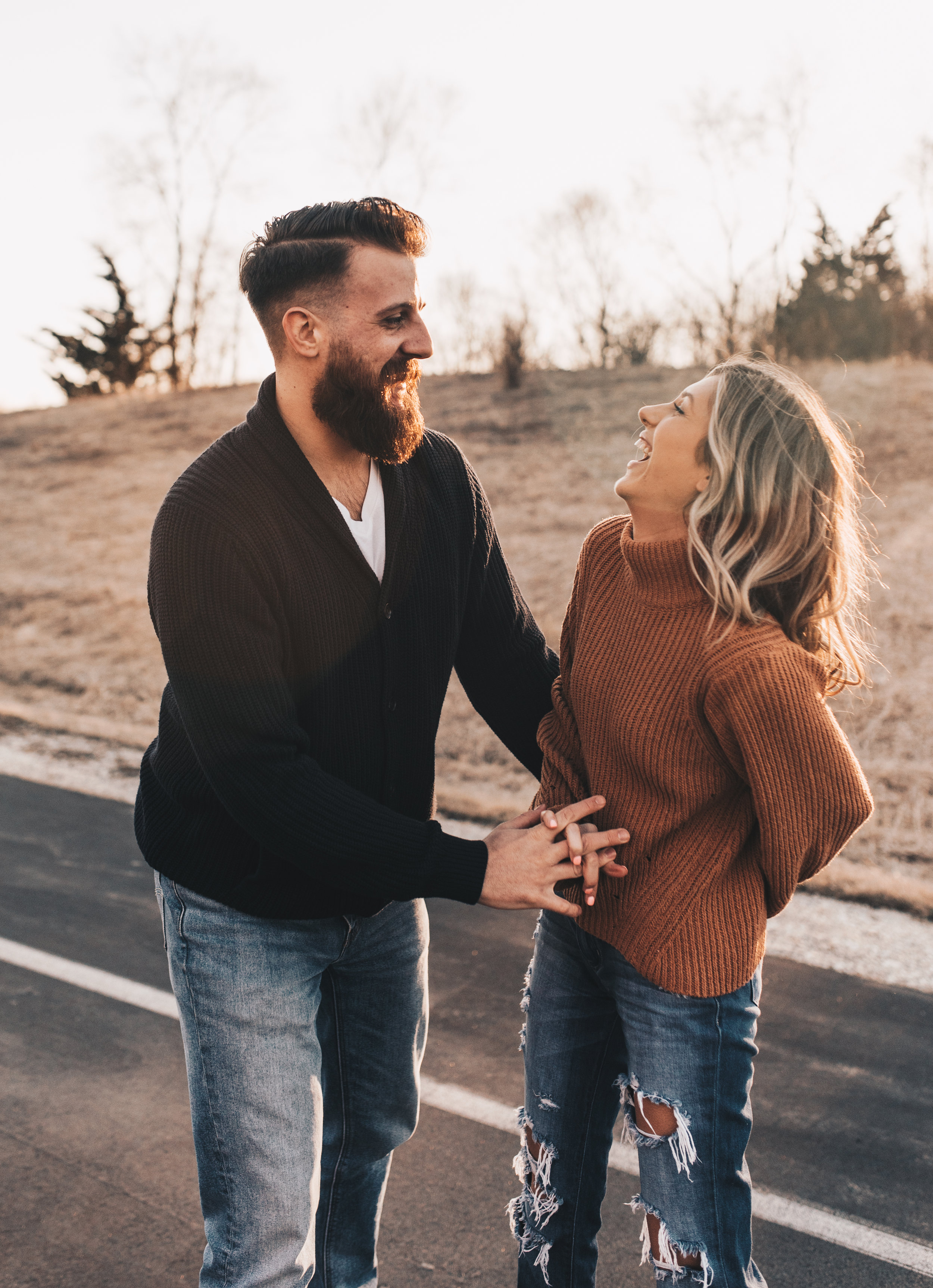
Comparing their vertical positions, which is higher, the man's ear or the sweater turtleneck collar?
the man's ear

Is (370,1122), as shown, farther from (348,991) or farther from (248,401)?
(248,401)

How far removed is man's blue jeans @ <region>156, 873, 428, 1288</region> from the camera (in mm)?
1939

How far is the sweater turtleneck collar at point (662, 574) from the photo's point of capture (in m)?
1.94

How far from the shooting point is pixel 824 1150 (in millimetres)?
3131

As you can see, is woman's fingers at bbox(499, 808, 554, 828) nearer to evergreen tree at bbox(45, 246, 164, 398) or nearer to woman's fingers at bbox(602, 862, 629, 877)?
woman's fingers at bbox(602, 862, 629, 877)

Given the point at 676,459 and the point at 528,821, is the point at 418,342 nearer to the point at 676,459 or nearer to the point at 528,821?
the point at 676,459

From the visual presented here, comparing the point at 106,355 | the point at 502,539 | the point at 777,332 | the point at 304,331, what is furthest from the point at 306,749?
the point at 106,355

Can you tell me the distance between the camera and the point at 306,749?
1975mm

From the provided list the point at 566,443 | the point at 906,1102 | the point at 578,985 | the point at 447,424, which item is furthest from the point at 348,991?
the point at 447,424

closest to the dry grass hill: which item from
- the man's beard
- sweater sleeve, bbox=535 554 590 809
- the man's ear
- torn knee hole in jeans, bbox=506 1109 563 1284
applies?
sweater sleeve, bbox=535 554 590 809

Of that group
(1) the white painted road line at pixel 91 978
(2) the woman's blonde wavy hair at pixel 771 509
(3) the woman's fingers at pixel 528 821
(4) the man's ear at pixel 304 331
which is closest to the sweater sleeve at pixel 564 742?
(3) the woman's fingers at pixel 528 821

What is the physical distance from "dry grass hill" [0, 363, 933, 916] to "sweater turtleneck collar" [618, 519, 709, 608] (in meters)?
0.97

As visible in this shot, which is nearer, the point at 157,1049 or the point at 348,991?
the point at 348,991

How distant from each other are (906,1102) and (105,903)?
11.5 ft
